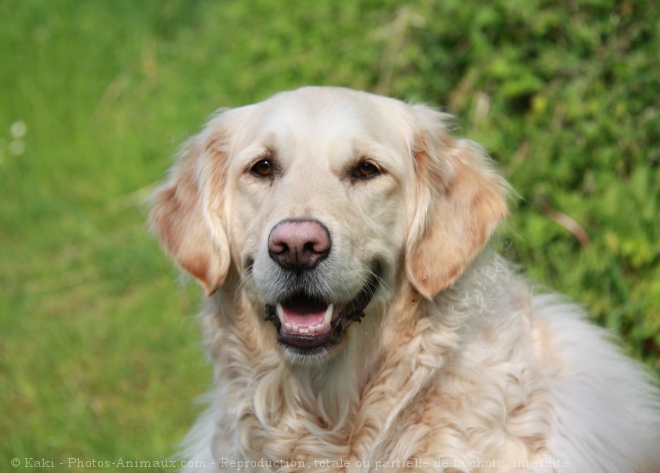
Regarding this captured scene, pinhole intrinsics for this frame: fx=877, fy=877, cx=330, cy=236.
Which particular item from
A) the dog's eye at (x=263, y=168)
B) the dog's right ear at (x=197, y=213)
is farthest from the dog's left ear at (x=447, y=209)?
the dog's right ear at (x=197, y=213)

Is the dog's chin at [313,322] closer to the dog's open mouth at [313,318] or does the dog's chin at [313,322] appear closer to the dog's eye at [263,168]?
the dog's open mouth at [313,318]

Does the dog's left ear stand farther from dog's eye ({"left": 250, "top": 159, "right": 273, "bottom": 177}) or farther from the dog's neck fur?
dog's eye ({"left": 250, "top": 159, "right": 273, "bottom": 177})

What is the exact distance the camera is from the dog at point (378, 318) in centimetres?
306

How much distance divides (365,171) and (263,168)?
0.39 metres

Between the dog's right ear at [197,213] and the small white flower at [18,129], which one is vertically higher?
the dog's right ear at [197,213]

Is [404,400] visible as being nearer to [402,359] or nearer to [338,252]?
[402,359]

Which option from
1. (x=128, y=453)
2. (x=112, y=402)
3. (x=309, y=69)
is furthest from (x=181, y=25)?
(x=128, y=453)

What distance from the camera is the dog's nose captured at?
9.45 ft

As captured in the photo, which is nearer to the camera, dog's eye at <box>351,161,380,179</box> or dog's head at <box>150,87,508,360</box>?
dog's head at <box>150,87,508,360</box>

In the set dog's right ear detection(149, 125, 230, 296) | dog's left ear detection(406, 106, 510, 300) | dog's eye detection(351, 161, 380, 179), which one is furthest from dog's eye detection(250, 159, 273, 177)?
dog's left ear detection(406, 106, 510, 300)

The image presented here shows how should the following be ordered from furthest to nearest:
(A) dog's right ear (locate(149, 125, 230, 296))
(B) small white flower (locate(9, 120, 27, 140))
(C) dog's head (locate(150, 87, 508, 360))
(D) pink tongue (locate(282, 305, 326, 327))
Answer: (B) small white flower (locate(9, 120, 27, 140)), (A) dog's right ear (locate(149, 125, 230, 296)), (D) pink tongue (locate(282, 305, 326, 327)), (C) dog's head (locate(150, 87, 508, 360))

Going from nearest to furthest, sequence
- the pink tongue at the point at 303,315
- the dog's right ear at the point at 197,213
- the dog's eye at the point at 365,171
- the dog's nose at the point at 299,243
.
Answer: the dog's nose at the point at 299,243 → the pink tongue at the point at 303,315 → the dog's eye at the point at 365,171 → the dog's right ear at the point at 197,213

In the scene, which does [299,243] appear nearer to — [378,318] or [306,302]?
[306,302]

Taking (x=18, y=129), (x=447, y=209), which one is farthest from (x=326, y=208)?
(x=18, y=129)
